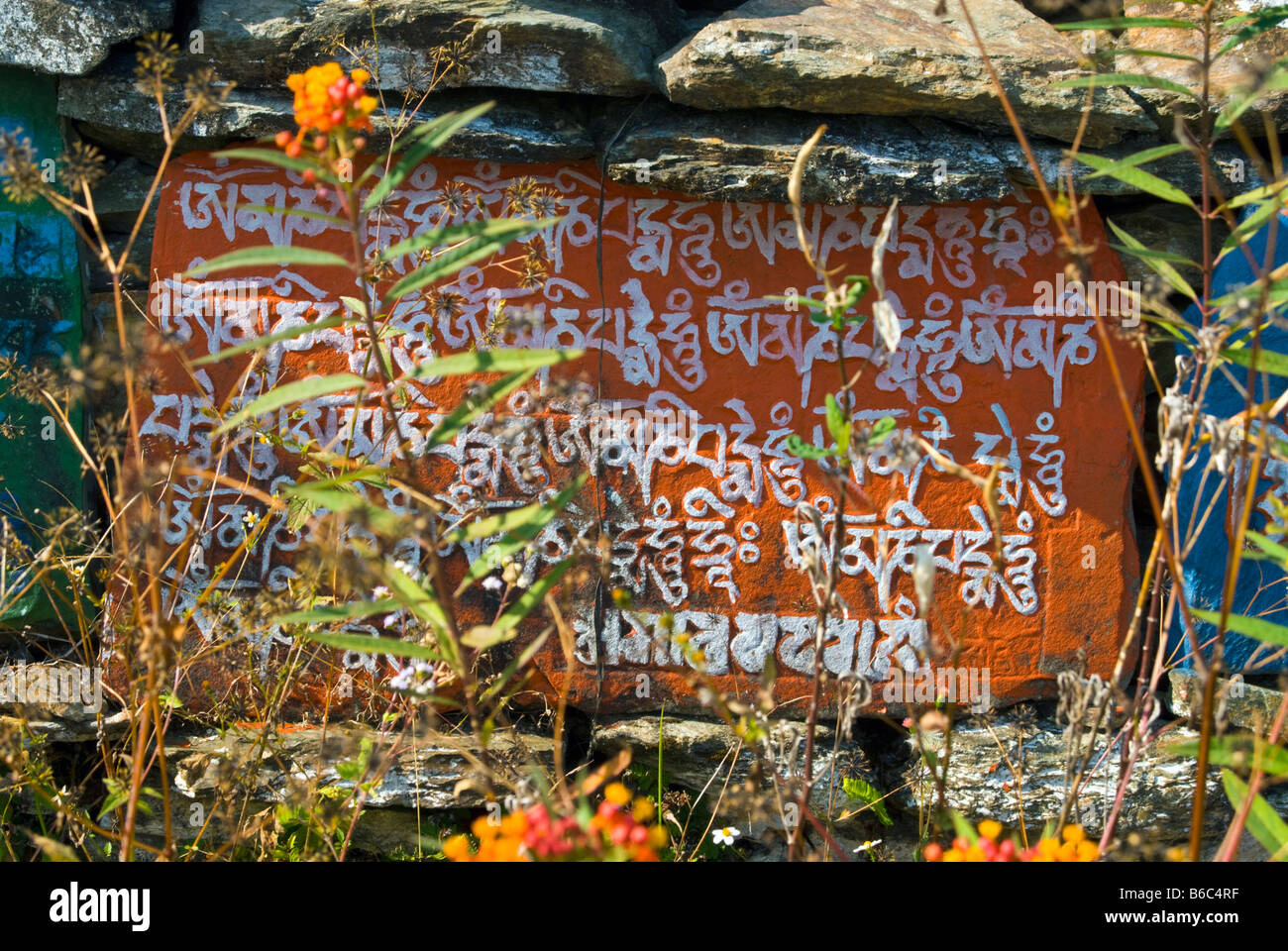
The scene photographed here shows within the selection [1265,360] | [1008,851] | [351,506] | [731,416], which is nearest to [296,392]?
[351,506]

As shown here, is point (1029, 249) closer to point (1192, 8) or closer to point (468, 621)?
point (1192, 8)

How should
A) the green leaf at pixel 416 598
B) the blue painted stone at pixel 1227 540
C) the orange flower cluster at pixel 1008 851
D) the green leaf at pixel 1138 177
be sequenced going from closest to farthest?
the orange flower cluster at pixel 1008 851 < the green leaf at pixel 416 598 < the green leaf at pixel 1138 177 < the blue painted stone at pixel 1227 540

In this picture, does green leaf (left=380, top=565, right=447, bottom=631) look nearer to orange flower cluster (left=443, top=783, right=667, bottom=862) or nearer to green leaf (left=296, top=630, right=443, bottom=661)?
green leaf (left=296, top=630, right=443, bottom=661)

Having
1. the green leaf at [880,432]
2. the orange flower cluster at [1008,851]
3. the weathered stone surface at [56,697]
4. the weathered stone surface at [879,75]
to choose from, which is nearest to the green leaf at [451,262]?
the green leaf at [880,432]

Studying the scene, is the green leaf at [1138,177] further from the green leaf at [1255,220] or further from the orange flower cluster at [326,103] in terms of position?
the orange flower cluster at [326,103]

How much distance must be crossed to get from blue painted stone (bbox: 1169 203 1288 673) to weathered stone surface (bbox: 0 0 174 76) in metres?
3.33

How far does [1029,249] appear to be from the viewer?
3213 millimetres

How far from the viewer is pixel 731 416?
3.22 meters

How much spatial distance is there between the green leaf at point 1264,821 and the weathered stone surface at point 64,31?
3.33 m

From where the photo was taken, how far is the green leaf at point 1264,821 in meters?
1.39

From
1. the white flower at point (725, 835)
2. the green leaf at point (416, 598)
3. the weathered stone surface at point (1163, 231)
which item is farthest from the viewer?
the weathered stone surface at point (1163, 231)

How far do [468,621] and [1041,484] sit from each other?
1816mm

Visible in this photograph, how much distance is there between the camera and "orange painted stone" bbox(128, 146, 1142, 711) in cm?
316

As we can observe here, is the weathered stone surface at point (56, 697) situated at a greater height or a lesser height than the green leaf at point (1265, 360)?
lesser
